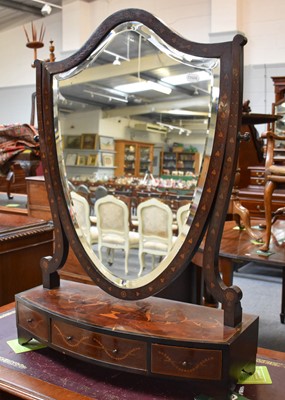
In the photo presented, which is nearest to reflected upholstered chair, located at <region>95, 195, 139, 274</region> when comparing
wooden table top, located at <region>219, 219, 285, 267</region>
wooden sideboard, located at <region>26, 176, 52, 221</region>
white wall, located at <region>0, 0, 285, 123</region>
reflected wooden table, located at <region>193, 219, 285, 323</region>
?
reflected wooden table, located at <region>193, 219, 285, 323</region>

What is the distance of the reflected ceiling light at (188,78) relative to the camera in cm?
122

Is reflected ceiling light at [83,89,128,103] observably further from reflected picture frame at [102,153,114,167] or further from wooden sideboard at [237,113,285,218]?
wooden sideboard at [237,113,285,218]

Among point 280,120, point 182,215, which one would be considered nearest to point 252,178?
point 280,120

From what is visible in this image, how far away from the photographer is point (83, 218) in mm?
1525

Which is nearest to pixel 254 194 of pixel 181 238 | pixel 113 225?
pixel 113 225

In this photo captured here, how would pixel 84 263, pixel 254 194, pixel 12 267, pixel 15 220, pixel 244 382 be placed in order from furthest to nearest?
1. pixel 254 194
2. pixel 15 220
3. pixel 12 267
4. pixel 84 263
5. pixel 244 382

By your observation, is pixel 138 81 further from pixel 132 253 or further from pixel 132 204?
pixel 132 253

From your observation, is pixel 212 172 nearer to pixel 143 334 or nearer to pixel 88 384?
pixel 143 334

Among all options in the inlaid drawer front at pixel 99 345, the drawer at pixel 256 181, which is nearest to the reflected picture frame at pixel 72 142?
the inlaid drawer front at pixel 99 345

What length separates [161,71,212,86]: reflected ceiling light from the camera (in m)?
1.22

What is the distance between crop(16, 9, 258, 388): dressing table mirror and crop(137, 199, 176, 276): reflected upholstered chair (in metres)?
0.06

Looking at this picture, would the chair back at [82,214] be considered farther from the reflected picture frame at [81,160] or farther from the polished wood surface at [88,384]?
the polished wood surface at [88,384]

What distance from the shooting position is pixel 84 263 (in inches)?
56.7

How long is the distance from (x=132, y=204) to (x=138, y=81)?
42 centimetres
